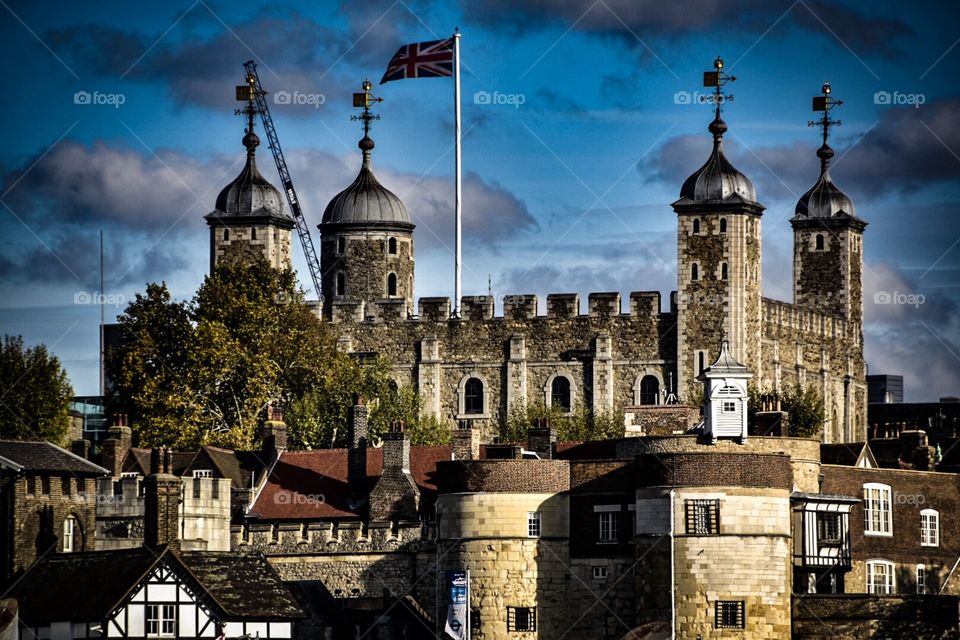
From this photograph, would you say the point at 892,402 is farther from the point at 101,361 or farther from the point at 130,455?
the point at 130,455

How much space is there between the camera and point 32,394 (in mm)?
120938

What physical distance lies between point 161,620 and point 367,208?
5296 cm

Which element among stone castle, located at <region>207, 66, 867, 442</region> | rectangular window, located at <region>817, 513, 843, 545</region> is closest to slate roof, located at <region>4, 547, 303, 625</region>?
rectangular window, located at <region>817, 513, 843, 545</region>

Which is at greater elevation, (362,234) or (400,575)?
(362,234)

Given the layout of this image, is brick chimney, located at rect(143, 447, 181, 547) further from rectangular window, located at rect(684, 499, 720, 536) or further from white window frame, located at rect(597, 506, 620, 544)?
rectangular window, located at rect(684, 499, 720, 536)

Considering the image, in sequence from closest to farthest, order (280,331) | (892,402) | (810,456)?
(810,456) < (280,331) < (892,402)

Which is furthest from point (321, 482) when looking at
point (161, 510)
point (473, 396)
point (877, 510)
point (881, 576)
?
point (473, 396)

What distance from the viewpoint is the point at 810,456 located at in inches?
3408

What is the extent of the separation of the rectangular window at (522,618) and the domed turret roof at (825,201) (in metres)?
57.9

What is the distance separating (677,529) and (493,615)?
5983 mm

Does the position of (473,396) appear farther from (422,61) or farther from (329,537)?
(329,537)

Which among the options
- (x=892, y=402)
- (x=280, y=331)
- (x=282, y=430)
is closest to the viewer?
(x=282, y=430)

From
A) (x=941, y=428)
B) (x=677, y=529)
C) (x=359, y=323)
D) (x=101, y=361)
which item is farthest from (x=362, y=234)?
(x=677, y=529)

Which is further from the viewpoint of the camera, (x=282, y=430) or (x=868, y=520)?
(x=282, y=430)
